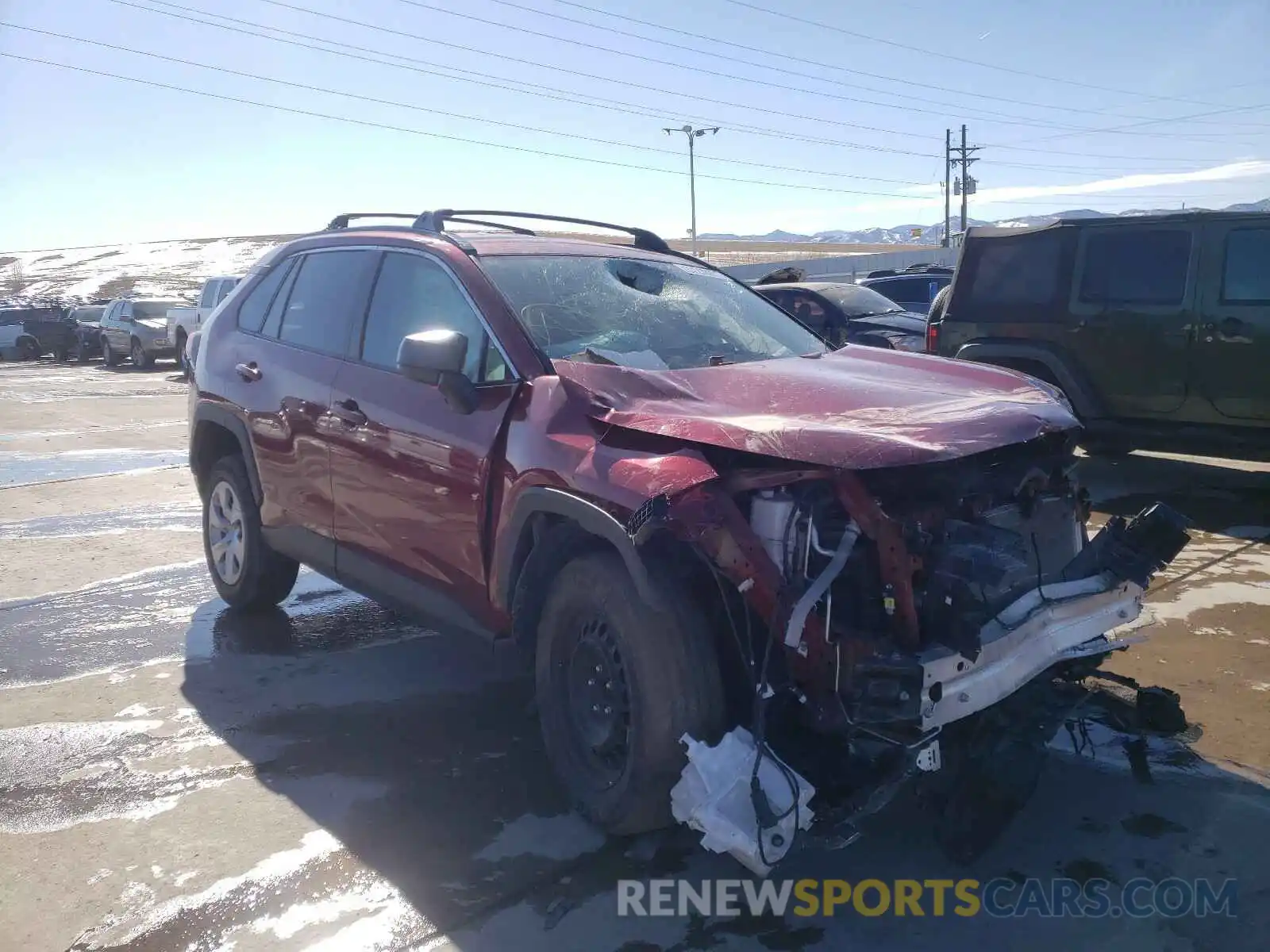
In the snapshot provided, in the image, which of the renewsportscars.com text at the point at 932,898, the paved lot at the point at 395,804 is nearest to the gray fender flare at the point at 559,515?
the paved lot at the point at 395,804

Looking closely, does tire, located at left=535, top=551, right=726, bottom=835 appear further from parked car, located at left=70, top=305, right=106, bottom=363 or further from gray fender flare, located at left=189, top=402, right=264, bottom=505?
parked car, located at left=70, top=305, right=106, bottom=363

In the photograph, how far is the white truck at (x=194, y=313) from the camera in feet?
76.7

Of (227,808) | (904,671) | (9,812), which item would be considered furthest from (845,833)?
(9,812)

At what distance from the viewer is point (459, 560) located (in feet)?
13.0

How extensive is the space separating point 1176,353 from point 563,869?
642 centimetres

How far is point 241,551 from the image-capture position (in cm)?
565

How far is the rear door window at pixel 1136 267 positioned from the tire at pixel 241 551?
240 inches

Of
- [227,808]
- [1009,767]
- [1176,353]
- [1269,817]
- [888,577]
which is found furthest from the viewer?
[1176,353]

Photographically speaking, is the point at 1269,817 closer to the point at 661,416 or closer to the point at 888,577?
the point at 888,577

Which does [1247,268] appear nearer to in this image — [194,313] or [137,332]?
[194,313]

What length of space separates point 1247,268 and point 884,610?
604 cm

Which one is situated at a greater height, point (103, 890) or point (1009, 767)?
point (1009, 767)

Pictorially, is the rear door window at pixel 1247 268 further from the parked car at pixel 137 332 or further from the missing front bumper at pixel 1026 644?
the parked car at pixel 137 332

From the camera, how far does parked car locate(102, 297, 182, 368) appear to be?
89.0 ft
